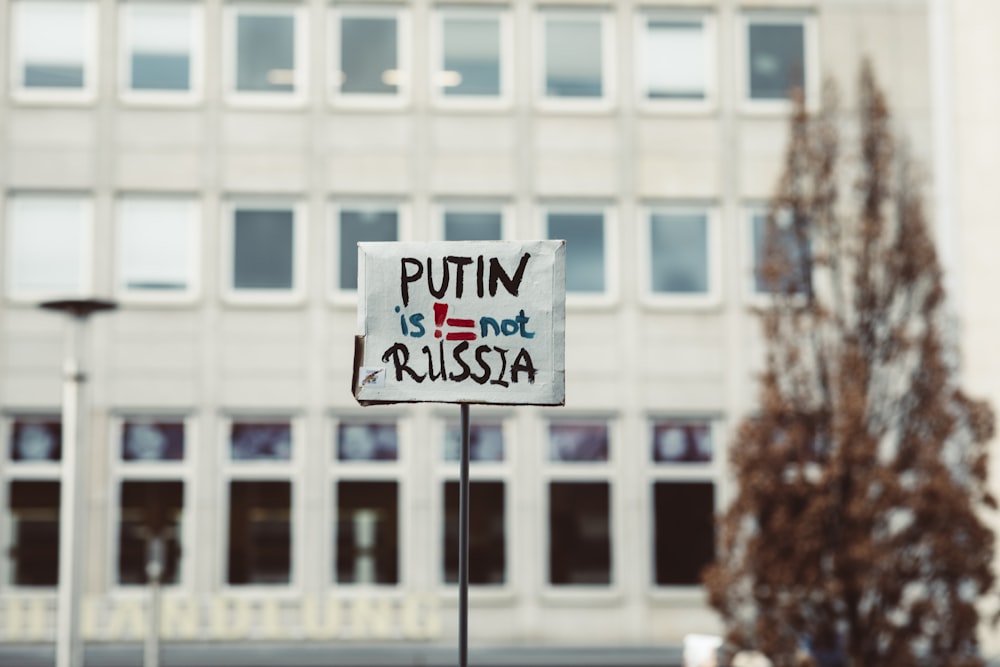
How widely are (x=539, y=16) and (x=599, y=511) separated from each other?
705 cm

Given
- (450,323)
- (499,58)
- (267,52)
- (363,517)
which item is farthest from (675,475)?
(450,323)

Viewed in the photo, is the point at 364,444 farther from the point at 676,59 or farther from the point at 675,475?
the point at 676,59

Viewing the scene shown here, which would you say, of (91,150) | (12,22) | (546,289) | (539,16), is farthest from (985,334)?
(546,289)

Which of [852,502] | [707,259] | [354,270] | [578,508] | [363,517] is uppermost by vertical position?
[707,259]

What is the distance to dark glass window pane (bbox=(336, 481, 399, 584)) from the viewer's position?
73.2 ft

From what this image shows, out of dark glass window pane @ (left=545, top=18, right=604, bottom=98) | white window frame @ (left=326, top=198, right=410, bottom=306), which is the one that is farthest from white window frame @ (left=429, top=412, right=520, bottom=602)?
dark glass window pane @ (left=545, top=18, right=604, bottom=98)

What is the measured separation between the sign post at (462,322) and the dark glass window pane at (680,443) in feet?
57.0

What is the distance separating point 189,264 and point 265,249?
3.51 feet

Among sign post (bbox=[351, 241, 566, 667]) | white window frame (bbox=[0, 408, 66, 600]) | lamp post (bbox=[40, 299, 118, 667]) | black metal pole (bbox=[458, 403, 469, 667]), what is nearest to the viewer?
black metal pole (bbox=[458, 403, 469, 667])

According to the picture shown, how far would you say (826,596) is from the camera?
18.0m

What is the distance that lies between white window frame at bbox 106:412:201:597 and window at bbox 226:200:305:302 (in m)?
2.07

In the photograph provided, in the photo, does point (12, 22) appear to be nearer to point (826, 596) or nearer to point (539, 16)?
point (539, 16)

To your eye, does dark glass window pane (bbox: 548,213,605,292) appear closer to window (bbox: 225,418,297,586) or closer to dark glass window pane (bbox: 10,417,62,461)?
window (bbox: 225,418,297,586)

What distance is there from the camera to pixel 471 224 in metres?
22.9
